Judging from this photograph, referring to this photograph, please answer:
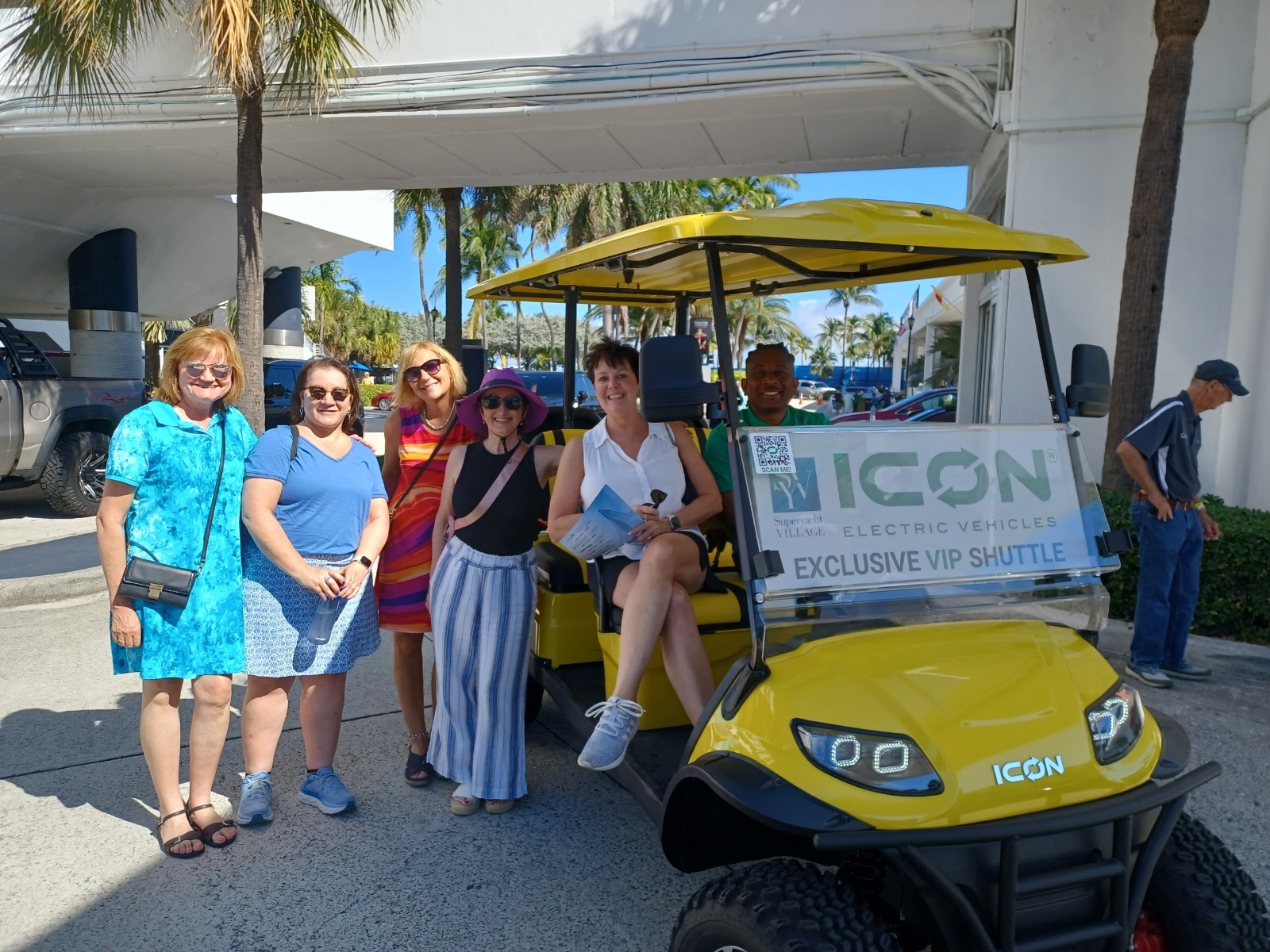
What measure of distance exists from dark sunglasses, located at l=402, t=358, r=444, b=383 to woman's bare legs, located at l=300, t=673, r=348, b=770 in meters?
1.15

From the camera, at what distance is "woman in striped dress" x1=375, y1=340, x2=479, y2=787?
3.60 metres

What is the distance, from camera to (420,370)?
142 inches

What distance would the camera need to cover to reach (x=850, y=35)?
7.47 metres

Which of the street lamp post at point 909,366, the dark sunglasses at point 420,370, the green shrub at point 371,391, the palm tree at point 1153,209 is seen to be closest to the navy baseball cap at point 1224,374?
the palm tree at point 1153,209

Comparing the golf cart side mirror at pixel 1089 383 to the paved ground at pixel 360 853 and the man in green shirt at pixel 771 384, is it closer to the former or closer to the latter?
the man in green shirt at pixel 771 384

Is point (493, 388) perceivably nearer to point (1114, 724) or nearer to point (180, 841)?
point (180, 841)

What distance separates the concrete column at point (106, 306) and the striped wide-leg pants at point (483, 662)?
11149mm

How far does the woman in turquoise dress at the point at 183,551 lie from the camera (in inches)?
116

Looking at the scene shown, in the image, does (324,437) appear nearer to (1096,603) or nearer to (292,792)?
(292,792)

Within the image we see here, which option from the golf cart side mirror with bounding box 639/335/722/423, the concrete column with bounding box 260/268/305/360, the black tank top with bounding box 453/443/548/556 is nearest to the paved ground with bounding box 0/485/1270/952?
the black tank top with bounding box 453/443/548/556

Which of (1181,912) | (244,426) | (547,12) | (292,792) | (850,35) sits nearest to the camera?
(1181,912)

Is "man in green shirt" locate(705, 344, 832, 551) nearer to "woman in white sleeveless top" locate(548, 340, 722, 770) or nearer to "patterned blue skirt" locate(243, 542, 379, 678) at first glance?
"woman in white sleeveless top" locate(548, 340, 722, 770)

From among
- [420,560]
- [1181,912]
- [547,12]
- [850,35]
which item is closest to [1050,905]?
[1181,912]

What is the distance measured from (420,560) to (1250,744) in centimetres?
362
